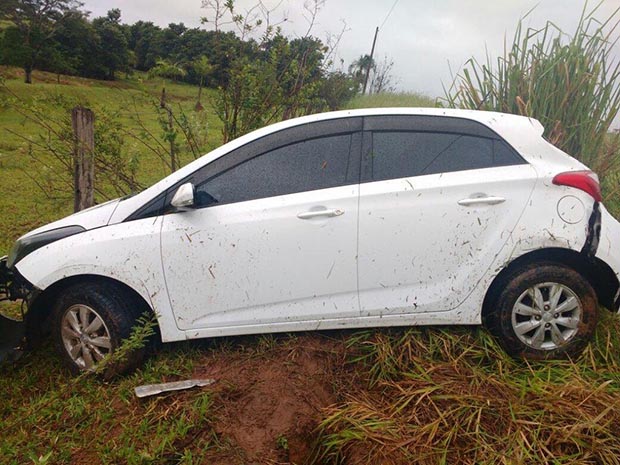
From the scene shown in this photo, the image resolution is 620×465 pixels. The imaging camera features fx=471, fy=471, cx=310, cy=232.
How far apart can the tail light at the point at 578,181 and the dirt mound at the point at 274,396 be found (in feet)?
5.36

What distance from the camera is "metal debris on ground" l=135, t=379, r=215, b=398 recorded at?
278 cm

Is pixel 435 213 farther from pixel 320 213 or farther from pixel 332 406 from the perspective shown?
pixel 332 406

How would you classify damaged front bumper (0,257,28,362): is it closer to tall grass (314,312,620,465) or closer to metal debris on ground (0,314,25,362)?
metal debris on ground (0,314,25,362)

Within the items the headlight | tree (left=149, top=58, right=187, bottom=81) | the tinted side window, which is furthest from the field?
tree (left=149, top=58, right=187, bottom=81)

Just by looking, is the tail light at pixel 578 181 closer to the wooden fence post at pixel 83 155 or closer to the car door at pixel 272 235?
the car door at pixel 272 235

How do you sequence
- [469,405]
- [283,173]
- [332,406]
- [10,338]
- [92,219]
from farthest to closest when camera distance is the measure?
[10,338] < [92,219] < [283,173] < [332,406] < [469,405]

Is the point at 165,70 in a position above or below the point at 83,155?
above

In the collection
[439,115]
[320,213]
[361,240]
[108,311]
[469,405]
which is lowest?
[469,405]

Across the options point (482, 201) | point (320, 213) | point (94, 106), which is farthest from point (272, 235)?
point (94, 106)

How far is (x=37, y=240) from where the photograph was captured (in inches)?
123

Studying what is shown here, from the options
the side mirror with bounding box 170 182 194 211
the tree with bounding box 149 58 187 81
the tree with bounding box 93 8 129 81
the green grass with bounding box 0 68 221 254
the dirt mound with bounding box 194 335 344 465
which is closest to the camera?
the dirt mound with bounding box 194 335 344 465

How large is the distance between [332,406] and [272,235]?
1032mm

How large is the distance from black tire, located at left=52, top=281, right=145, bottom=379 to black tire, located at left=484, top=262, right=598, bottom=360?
2.25m

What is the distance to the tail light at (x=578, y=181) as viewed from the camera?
2701mm
